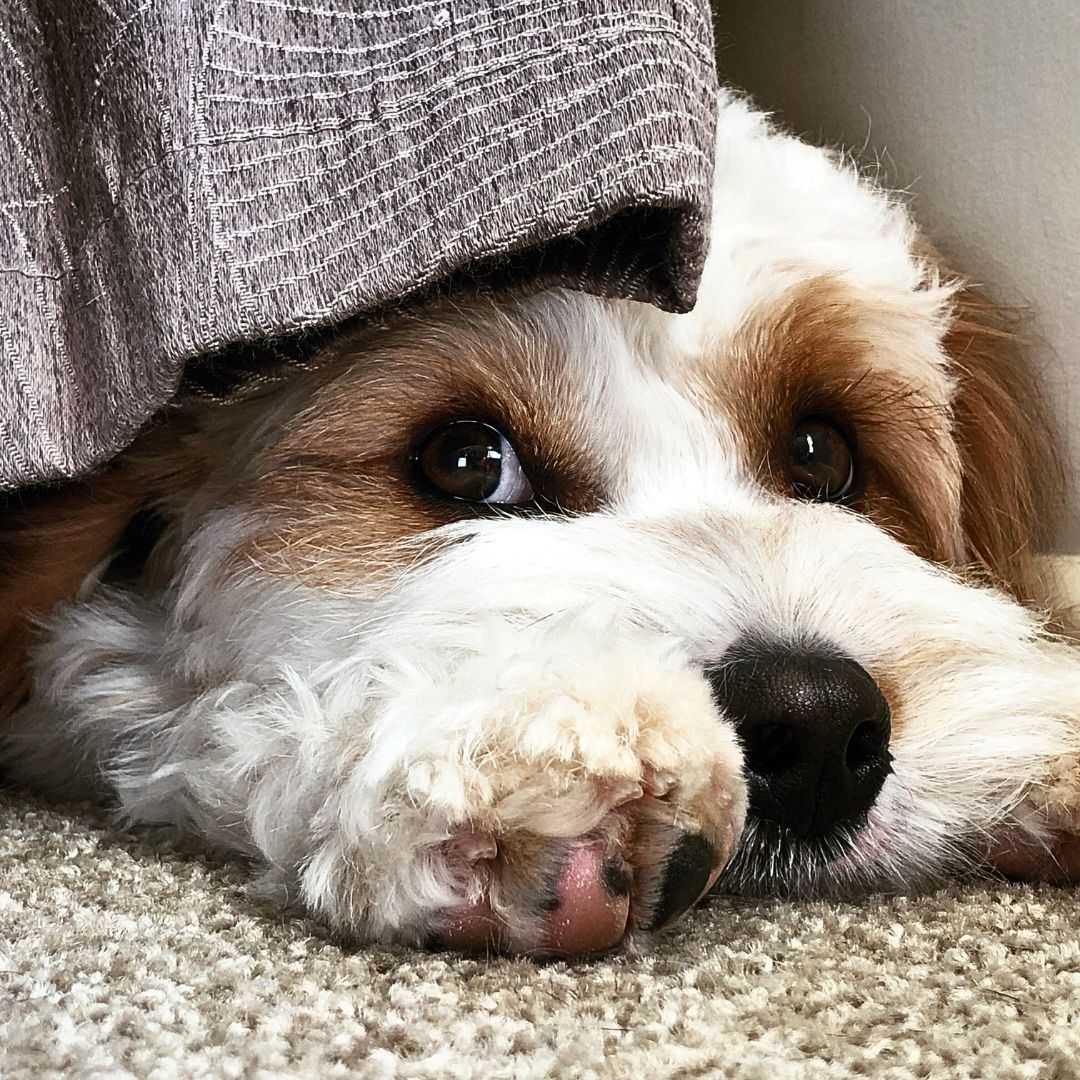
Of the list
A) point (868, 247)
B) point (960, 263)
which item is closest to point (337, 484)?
point (868, 247)

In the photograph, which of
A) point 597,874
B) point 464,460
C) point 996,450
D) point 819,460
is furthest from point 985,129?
point 597,874

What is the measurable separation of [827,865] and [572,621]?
27 cm

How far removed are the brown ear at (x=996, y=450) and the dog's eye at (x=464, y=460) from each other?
1.92 ft

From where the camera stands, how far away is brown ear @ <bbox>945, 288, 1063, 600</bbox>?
1405mm

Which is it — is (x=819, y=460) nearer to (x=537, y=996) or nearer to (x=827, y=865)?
(x=827, y=865)

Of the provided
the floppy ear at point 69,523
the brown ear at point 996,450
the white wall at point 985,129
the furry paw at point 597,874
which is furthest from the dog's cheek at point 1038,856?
the floppy ear at point 69,523

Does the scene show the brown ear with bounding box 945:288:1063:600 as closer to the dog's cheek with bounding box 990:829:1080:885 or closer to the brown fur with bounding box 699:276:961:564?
the brown fur with bounding box 699:276:961:564

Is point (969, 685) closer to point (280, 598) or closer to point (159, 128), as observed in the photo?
point (280, 598)

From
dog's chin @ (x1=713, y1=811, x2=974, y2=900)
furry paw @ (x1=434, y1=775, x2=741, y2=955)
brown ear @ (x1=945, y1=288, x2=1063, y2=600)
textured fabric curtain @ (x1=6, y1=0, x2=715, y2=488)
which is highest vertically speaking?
textured fabric curtain @ (x1=6, y1=0, x2=715, y2=488)

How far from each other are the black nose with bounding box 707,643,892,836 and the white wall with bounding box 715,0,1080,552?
705 mm

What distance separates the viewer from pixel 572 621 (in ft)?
2.88

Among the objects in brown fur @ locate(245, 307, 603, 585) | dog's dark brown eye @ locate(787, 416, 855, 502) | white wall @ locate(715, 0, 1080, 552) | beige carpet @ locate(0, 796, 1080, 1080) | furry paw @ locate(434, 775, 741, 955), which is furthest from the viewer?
white wall @ locate(715, 0, 1080, 552)

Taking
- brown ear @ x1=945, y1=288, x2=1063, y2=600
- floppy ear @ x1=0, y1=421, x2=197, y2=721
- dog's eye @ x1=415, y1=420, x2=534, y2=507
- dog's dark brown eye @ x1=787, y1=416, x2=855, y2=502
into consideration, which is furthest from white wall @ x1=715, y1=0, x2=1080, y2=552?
floppy ear @ x1=0, y1=421, x2=197, y2=721

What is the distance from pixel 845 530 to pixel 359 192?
52 centimetres
